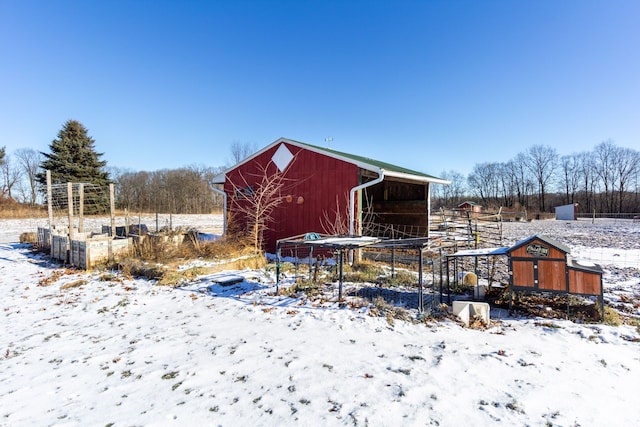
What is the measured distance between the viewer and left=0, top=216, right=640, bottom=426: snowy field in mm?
2863

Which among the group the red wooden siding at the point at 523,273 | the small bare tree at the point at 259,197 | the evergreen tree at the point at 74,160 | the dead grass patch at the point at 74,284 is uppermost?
the evergreen tree at the point at 74,160

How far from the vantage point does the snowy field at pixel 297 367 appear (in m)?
2.86

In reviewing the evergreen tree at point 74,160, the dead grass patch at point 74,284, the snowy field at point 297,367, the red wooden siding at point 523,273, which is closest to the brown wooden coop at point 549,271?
the red wooden siding at point 523,273

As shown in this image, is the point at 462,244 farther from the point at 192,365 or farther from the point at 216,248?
the point at 192,365

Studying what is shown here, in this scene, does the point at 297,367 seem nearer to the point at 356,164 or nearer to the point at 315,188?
the point at 356,164

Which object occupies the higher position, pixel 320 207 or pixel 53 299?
pixel 320 207

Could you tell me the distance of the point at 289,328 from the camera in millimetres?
4918

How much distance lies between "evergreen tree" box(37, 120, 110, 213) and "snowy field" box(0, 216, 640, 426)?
28432mm

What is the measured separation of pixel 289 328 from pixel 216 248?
19.6 ft

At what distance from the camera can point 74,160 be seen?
99.2ft

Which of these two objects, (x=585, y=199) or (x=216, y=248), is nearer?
(x=216, y=248)

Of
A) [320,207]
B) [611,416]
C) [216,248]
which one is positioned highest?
[320,207]

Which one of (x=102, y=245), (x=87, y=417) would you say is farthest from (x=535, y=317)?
(x=102, y=245)

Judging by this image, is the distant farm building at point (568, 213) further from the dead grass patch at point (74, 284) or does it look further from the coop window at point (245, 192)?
the dead grass patch at point (74, 284)
